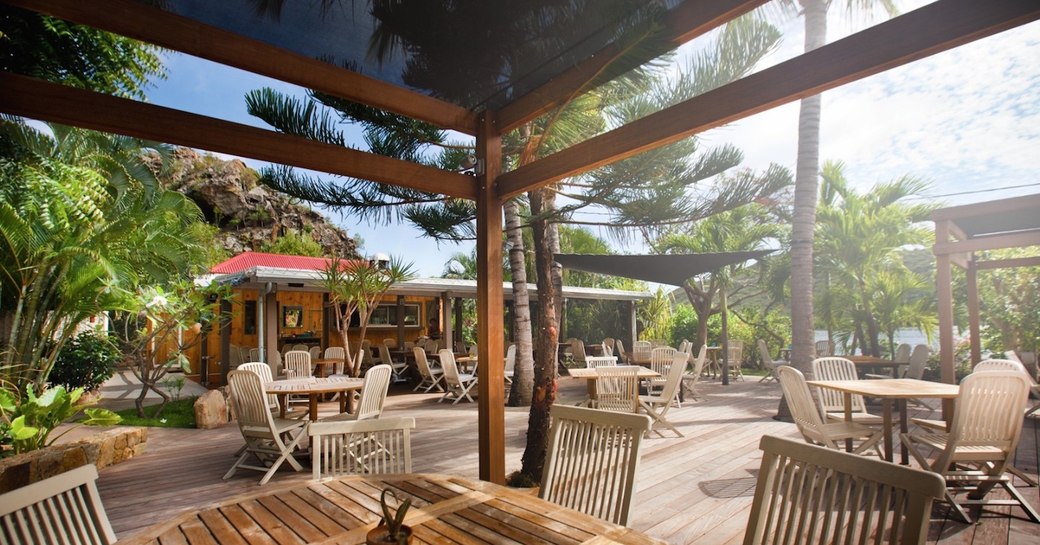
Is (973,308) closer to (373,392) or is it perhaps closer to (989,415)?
(989,415)

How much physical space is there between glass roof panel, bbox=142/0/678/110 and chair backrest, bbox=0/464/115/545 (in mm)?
1912

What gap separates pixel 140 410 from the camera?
722 centimetres

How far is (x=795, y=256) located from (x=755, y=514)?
6140mm

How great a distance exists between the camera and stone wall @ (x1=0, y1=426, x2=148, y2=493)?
3594mm

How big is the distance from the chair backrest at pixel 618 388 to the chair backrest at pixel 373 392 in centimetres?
212

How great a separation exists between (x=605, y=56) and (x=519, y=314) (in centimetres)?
474

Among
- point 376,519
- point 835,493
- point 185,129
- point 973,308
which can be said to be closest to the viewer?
point 835,493

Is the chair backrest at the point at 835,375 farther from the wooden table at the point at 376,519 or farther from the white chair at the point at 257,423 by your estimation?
the white chair at the point at 257,423

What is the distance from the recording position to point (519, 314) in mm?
6910

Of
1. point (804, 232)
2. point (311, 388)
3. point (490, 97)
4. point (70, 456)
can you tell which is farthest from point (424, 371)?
point (490, 97)

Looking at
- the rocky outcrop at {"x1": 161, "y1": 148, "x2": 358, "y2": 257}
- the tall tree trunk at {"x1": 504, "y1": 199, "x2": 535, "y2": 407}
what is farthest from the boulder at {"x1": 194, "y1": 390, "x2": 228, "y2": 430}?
the rocky outcrop at {"x1": 161, "y1": 148, "x2": 358, "y2": 257}

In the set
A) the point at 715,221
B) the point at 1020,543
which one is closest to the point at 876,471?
the point at 1020,543

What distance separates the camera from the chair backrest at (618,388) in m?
5.29

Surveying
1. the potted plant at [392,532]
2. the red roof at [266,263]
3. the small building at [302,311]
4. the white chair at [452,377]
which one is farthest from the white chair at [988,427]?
the red roof at [266,263]
